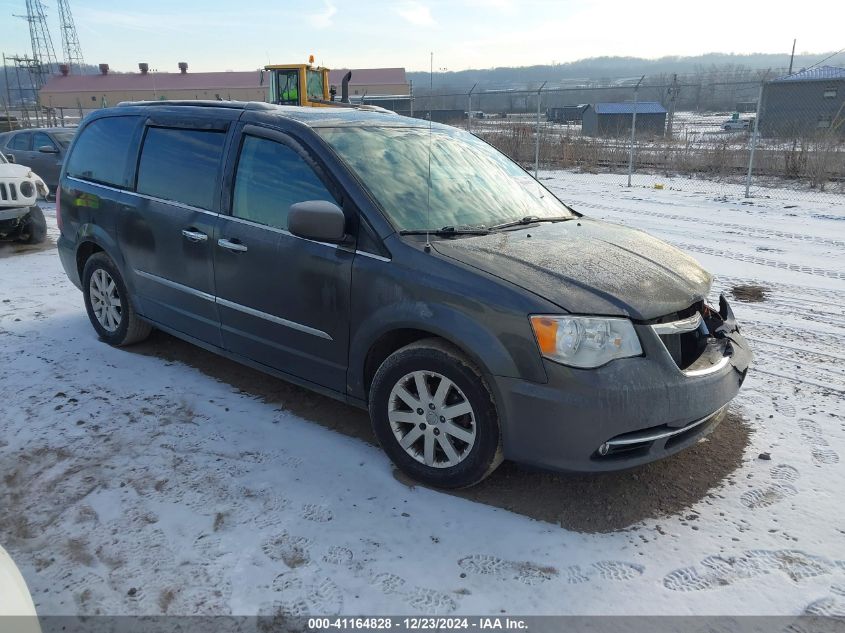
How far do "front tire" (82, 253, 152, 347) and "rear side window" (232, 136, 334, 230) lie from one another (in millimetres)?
1655

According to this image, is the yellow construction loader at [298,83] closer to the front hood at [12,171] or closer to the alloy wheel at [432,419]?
the front hood at [12,171]

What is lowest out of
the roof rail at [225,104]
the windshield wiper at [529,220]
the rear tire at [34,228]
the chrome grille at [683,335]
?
the rear tire at [34,228]

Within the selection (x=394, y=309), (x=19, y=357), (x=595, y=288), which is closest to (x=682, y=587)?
(x=595, y=288)

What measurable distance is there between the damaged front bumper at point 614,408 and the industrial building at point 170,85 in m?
57.2

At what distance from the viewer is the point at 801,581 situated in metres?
2.58

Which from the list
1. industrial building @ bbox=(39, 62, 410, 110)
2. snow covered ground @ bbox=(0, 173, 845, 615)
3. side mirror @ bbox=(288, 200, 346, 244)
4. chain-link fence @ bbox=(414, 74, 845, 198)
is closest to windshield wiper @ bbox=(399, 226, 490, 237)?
side mirror @ bbox=(288, 200, 346, 244)

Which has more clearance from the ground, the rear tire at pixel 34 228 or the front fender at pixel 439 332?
the front fender at pixel 439 332

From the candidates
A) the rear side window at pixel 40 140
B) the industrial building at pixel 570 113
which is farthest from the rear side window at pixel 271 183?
the industrial building at pixel 570 113

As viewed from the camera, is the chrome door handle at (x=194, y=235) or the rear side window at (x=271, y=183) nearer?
the rear side window at (x=271, y=183)

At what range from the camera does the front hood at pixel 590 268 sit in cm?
287

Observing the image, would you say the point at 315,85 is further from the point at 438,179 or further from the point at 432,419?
the point at 432,419

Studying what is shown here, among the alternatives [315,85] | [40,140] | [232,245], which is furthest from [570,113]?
[232,245]

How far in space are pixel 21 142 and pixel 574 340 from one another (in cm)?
1509

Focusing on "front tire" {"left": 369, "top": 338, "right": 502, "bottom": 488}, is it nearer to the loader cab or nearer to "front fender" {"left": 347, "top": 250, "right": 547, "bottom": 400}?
"front fender" {"left": 347, "top": 250, "right": 547, "bottom": 400}
